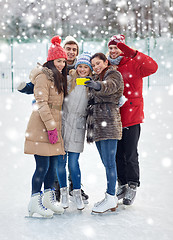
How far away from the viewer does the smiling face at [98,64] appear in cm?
277

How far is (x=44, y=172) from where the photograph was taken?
8.97 feet

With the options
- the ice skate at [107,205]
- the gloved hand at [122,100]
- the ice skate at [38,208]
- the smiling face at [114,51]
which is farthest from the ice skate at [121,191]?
the smiling face at [114,51]

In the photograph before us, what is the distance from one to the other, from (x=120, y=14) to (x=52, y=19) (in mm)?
4794

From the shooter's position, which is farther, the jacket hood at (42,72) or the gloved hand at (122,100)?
the gloved hand at (122,100)

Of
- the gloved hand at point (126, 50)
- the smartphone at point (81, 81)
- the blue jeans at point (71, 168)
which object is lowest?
the blue jeans at point (71, 168)

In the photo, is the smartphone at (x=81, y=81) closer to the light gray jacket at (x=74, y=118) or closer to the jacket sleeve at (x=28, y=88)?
the light gray jacket at (x=74, y=118)

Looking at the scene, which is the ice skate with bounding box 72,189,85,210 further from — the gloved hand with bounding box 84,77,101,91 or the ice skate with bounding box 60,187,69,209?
the gloved hand with bounding box 84,77,101,91

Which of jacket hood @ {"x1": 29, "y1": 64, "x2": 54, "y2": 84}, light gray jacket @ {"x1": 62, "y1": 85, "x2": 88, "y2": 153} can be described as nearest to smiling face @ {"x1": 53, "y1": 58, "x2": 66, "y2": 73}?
jacket hood @ {"x1": 29, "y1": 64, "x2": 54, "y2": 84}

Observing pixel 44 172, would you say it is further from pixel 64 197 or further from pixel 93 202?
pixel 93 202

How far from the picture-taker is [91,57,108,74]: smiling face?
2.77 meters

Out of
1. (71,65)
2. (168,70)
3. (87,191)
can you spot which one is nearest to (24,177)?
(87,191)

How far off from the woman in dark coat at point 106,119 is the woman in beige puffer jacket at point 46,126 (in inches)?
10.9

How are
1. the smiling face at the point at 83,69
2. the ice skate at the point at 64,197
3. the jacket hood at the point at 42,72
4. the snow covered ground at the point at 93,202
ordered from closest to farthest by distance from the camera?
the snow covered ground at the point at 93,202, the jacket hood at the point at 42,72, the smiling face at the point at 83,69, the ice skate at the point at 64,197

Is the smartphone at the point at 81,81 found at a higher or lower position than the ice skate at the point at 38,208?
higher
